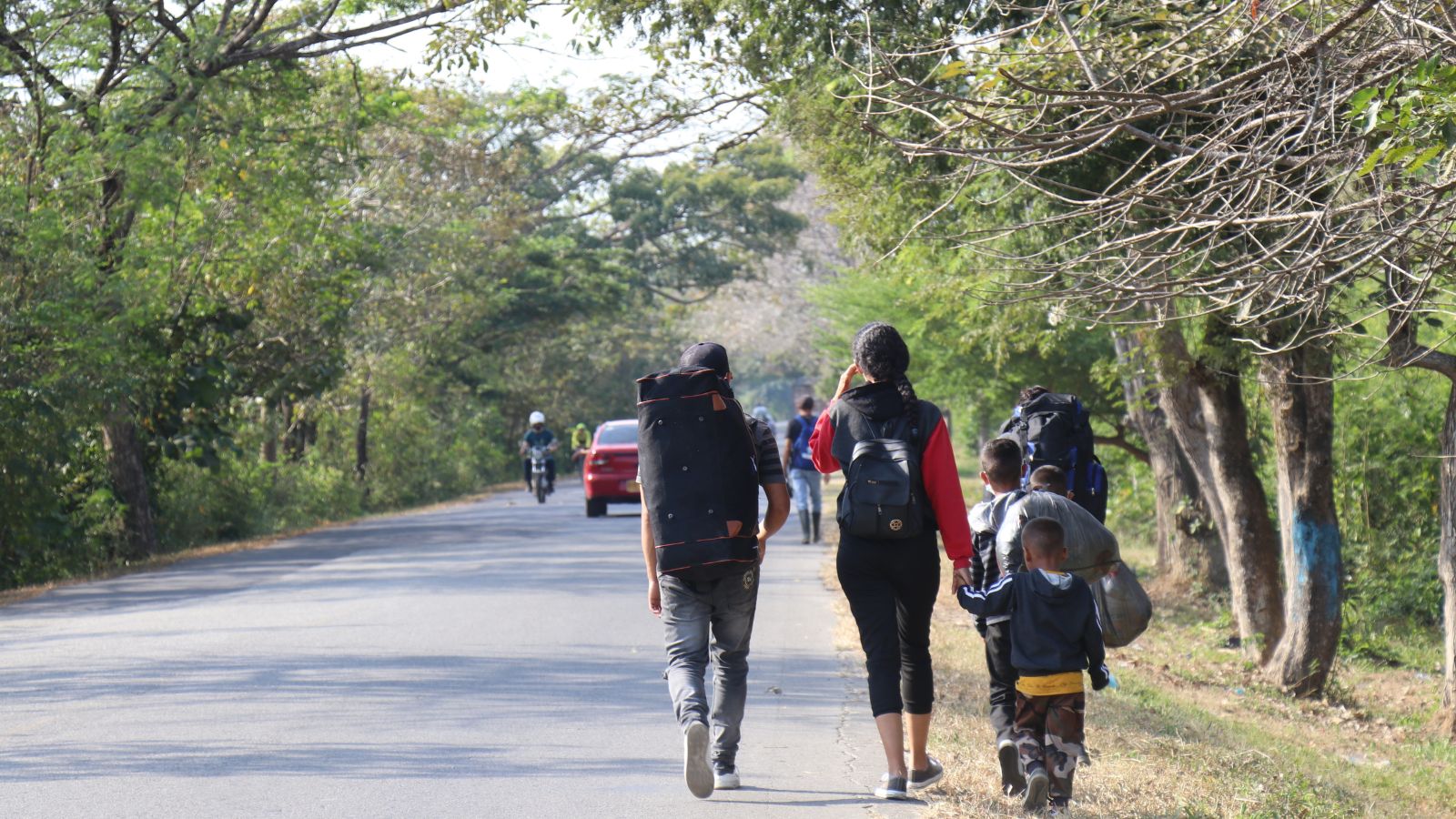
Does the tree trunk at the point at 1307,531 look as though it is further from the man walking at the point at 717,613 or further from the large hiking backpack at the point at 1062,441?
the man walking at the point at 717,613

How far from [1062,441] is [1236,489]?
7329 millimetres

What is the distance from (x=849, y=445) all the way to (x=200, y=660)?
546 centimetres

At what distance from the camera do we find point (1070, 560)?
661cm

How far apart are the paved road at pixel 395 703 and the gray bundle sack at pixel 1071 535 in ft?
3.81

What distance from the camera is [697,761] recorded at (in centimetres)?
604

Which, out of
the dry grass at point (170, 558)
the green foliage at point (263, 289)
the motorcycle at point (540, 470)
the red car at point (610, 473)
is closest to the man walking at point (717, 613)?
the dry grass at point (170, 558)

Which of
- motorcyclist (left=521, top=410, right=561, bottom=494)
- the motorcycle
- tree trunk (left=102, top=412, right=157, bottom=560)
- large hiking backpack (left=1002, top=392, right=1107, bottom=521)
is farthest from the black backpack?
the motorcycle

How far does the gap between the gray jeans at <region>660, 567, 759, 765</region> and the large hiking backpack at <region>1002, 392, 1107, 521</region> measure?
1627 millimetres

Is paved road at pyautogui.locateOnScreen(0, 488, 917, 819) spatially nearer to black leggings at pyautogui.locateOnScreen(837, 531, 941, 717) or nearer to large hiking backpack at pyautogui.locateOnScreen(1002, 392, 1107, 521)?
black leggings at pyautogui.locateOnScreen(837, 531, 941, 717)

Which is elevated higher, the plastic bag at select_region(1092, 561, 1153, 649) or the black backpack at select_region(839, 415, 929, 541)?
the black backpack at select_region(839, 415, 929, 541)

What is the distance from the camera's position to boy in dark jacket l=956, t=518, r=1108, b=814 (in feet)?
19.9

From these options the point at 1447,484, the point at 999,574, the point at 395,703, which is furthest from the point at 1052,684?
the point at 1447,484

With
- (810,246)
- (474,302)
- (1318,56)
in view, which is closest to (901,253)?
(1318,56)

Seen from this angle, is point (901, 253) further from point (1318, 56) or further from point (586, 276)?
point (586, 276)
